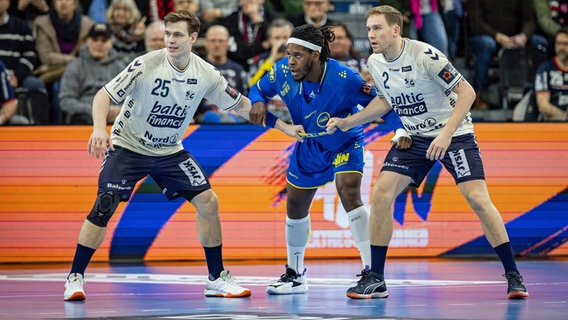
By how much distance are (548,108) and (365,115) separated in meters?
5.09

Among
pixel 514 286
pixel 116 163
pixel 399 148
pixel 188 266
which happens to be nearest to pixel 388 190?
pixel 399 148

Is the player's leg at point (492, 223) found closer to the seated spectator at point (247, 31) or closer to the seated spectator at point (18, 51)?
the seated spectator at point (247, 31)

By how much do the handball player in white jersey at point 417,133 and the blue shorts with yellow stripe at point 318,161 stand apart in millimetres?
479

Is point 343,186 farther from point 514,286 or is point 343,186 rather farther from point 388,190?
point 514,286

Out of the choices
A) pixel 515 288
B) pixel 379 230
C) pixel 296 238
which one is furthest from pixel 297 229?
pixel 515 288

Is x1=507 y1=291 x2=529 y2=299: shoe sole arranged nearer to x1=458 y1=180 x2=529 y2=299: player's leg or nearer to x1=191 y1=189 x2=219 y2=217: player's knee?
x1=458 y1=180 x2=529 y2=299: player's leg

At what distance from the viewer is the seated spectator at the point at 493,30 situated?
43.7 feet

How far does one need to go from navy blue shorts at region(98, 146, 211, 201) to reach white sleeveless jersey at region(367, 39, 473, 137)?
168 centimetres

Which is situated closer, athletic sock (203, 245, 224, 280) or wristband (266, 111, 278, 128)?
A: athletic sock (203, 245, 224, 280)

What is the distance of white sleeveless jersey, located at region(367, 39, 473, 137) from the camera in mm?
8164

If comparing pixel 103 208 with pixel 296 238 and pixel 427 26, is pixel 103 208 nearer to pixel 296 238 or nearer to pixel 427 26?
pixel 296 238

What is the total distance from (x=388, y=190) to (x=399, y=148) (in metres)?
0.38

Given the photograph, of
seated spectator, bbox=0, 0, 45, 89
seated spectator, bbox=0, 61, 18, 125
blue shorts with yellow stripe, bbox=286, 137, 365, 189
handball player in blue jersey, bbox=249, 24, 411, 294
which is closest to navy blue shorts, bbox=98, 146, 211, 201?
handball player in blue jersey, bbox=249, 24, 411, 294

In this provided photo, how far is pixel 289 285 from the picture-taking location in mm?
8820
